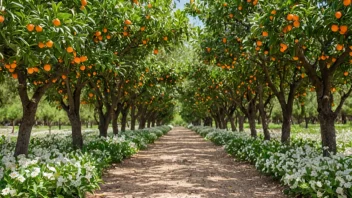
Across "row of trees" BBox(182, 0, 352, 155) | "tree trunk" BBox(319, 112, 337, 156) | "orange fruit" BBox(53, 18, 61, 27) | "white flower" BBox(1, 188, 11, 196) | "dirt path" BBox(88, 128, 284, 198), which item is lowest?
"dirt path" BBox(88, 128, 284, 198)

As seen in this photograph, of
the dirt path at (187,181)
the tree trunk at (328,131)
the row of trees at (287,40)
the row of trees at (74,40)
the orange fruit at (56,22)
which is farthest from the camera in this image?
the tree trunk at (328,131)

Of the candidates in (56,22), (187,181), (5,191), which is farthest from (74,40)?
(187,181)

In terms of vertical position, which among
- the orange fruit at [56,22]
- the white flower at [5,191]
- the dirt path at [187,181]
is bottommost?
the dirt path at [187,181]

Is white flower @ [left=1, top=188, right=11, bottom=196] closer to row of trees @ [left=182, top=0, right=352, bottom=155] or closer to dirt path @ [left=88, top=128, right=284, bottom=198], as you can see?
dirt path @ [left=88, top=128, right=284, bottom=198]

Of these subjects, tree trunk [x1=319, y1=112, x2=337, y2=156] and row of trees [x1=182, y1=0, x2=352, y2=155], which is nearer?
row of trees [x1=182, y1=0, x2=352, y2=155]

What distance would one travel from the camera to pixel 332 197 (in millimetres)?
5660

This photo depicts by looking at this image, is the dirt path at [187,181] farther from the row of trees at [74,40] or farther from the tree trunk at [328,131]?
the row of trees at [74,40]

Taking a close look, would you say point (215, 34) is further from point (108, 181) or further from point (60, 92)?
point (60, 92)

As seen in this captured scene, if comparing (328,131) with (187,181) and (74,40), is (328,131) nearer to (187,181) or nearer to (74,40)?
(187,181)

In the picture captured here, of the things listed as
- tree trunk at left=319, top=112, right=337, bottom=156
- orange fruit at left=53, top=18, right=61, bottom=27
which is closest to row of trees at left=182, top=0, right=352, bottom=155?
tree trunk at left=319, top=112, right=337, bottom=156

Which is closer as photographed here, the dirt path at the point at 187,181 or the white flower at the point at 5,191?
the white flower at the point at 5,191

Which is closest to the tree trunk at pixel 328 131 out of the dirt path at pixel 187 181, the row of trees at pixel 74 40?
the dirt path at pixel 187 181

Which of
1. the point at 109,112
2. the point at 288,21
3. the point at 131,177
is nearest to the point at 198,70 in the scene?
the point at 109,112

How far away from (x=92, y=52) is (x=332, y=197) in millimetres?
5660
